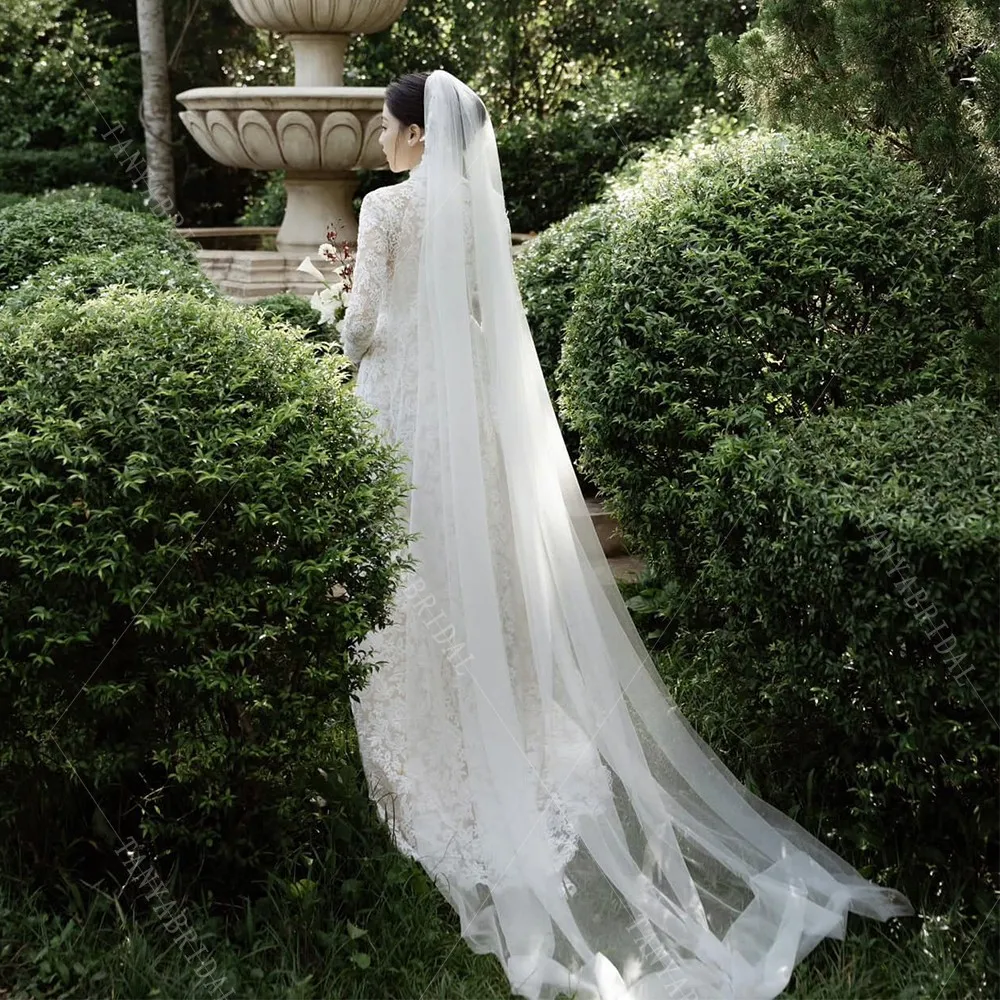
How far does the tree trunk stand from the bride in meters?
8.07

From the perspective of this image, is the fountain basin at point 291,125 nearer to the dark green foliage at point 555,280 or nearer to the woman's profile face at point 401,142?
the dark green foliage at point 555,280

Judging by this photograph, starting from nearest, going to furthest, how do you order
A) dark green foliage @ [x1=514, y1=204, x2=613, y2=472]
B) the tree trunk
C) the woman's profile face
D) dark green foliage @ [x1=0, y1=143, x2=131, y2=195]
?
the woman's profile face < dark green foliage @ [x1=514, y1=204, x2=613, y2=472] < the tree trunk < dark green foliage @ [x1=0, y1=143, x2=131, y2=195]

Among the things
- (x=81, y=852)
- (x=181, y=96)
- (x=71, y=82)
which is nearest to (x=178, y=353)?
(x=81, y=852)

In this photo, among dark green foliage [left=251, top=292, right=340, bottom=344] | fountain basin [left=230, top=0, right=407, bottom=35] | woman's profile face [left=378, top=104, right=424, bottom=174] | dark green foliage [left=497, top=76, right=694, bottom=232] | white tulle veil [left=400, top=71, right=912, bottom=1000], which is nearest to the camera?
white tulle veil [left=400, top=71, right=912, bottom=1000]

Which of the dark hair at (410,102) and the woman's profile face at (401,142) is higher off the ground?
the dark hair at (410,102)

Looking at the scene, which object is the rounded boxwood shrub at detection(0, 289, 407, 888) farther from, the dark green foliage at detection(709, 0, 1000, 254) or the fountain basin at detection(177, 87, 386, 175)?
the fountain basin at detection(177, 87, 386, 175)

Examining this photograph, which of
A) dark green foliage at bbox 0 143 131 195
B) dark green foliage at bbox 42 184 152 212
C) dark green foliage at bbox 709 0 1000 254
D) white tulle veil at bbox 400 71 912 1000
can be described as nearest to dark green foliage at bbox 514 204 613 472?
dark green foliage at bbox 709 0 1000 254

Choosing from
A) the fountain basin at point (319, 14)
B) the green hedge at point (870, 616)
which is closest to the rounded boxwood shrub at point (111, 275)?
the green hedge at point (870, 616)

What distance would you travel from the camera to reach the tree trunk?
11328mm

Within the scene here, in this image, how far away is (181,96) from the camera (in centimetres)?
897

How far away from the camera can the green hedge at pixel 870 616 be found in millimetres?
2990

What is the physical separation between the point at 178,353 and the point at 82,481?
0.46 metres

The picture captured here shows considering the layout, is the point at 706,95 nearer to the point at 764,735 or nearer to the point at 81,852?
the point at 764,735

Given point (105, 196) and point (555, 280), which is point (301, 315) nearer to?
point (555, 280)
